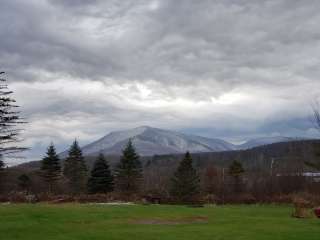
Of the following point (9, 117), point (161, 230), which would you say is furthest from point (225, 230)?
point (9, 117)

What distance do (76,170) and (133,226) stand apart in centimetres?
5854

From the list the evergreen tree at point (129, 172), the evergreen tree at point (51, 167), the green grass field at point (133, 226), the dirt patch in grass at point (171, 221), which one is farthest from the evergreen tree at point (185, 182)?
the dirt patch in grass at point (171, 221)

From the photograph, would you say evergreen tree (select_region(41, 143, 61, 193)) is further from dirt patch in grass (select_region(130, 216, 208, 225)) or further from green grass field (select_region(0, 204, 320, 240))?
dirt patch in grass (select_region(130, 216, 208, 225))

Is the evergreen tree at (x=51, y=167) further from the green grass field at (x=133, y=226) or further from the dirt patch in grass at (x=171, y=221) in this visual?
the dirt patch in grass at (x=171, y=221)

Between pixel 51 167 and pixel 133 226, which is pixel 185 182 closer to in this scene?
pixel 51 167

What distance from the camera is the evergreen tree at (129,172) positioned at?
71.9 meters

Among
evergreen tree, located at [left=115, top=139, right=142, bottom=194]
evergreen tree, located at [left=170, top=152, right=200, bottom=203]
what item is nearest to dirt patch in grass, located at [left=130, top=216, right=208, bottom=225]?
evergreen tree, located at [left=170, top=152, right=200, bottom=203]

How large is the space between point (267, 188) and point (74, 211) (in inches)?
2153

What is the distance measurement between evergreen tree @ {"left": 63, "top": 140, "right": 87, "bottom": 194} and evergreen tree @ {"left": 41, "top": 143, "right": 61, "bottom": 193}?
21.8 feet

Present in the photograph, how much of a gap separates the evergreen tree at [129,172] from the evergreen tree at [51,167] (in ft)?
31.4

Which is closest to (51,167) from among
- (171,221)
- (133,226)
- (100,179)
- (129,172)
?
(100,179)

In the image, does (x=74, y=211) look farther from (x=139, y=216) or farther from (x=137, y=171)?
(x=137, y=171)

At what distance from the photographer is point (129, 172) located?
72250 mm

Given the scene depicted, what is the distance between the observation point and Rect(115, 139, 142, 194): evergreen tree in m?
71.9
